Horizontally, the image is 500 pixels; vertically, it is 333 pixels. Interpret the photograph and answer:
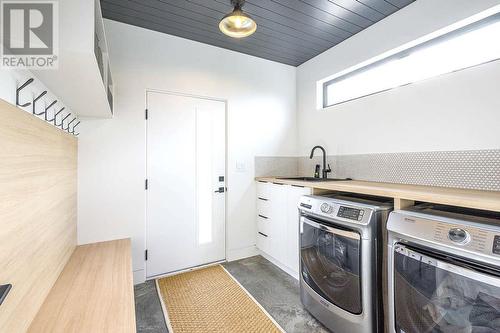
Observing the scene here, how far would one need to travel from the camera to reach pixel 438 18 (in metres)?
1.84

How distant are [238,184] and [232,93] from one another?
1.13 meters

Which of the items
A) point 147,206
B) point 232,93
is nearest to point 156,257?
point 147,206

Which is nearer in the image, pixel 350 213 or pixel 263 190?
pixel 350 213

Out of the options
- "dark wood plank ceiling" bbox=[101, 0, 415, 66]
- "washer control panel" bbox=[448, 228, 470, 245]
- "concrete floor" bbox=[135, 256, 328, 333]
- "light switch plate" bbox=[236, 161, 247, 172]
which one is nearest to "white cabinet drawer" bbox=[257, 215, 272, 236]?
"concrete floor" bbox=[135, 256, 328, 333]

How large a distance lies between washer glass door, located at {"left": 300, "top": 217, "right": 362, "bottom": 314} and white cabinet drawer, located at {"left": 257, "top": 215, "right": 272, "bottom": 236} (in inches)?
31.2

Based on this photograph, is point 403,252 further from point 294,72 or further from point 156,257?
point 294,72

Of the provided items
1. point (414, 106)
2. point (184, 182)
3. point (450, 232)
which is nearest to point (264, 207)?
point (184, 182)

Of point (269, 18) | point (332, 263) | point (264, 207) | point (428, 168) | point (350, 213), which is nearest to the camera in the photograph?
point (350, 213)

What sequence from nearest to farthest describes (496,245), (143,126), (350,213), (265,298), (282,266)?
(496,245) → (350,213) → (265,298) → (143,126) → (282,266)

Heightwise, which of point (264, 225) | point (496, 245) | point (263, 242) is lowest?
point (263, 242)

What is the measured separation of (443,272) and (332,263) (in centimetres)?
67

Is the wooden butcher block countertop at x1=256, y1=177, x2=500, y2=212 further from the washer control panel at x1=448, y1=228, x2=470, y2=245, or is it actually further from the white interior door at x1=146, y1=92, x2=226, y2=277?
the white interior door at x1=146, y1=92, x2=226, y2=277

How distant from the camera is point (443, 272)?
3.52 ft

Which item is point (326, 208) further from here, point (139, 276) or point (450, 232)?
point (139, 276)
